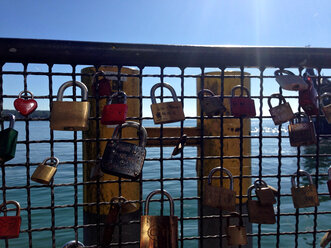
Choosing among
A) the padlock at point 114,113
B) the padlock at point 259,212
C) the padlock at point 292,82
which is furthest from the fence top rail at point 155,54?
the padlock at point 259,212

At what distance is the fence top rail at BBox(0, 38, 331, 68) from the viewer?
3.25 ft

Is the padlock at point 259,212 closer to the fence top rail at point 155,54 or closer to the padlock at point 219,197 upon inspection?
the padlock at point 219,197

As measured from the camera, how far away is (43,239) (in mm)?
5500

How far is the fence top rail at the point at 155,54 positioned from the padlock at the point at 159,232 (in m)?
0.58

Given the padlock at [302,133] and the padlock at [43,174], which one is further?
the padlock at [302,133]

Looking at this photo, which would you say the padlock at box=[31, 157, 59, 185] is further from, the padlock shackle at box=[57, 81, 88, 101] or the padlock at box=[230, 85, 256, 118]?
the padlock at box=[230, 85, 256, 118]

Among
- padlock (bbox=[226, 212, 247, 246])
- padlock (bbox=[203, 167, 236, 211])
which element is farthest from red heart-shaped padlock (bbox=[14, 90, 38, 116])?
padlock (bbox=[226, 212, 247, 246])

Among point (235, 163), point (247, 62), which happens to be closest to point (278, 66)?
point (247, 62)

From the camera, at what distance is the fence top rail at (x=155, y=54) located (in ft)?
3.25

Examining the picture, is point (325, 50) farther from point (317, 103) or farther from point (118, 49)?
point (118, 49)

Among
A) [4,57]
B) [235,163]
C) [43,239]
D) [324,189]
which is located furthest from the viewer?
[324,189]

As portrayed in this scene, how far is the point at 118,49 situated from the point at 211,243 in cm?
289

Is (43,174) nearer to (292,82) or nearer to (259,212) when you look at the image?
(259,212)

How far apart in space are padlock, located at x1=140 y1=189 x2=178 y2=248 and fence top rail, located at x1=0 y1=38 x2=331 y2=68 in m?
0.58
